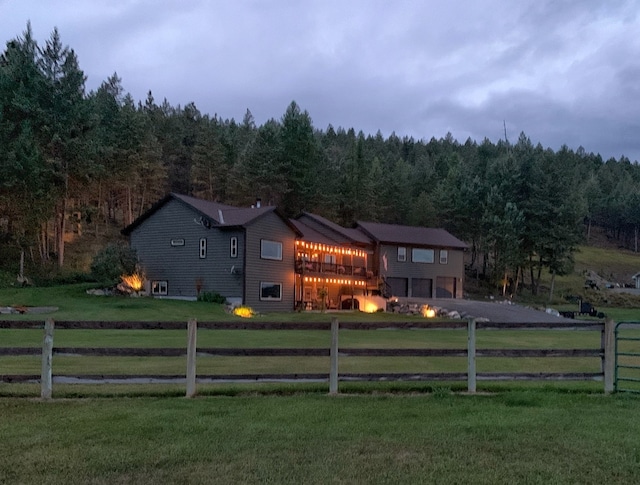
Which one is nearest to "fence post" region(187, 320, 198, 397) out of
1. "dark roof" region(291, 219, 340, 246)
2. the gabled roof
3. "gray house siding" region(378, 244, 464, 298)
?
the gabled roof

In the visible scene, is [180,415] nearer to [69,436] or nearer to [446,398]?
[69,436]

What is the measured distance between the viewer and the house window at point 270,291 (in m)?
39.2

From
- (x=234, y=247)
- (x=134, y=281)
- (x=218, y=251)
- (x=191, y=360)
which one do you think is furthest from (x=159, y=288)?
(x=191, y=360)

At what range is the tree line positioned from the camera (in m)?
46.8

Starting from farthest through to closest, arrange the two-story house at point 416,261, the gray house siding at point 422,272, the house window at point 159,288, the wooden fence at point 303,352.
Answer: the gray house siding at point 422,272, the two-story house at point 416,261, the house window at point 159,288, the wooden fence at point 303,352

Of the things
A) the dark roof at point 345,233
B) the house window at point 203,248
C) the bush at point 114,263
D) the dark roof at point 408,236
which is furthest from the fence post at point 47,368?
the dark roof at point 408,236

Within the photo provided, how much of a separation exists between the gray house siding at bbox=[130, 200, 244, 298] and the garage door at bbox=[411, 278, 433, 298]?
21.7m

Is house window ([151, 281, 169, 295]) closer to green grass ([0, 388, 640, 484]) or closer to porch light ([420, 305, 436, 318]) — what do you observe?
porch light ([420, 305, 436, 318])

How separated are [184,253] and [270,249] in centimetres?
604

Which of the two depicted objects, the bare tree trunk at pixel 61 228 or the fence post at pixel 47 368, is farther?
the bare tree trunk at pixel 61 228

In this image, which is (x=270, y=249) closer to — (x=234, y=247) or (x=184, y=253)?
(x=234, y=247)

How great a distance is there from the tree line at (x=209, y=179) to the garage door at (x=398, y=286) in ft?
54.0

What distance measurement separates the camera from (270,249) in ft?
131

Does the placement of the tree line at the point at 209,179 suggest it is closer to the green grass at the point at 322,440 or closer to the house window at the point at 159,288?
the house window at the point at 159,288
